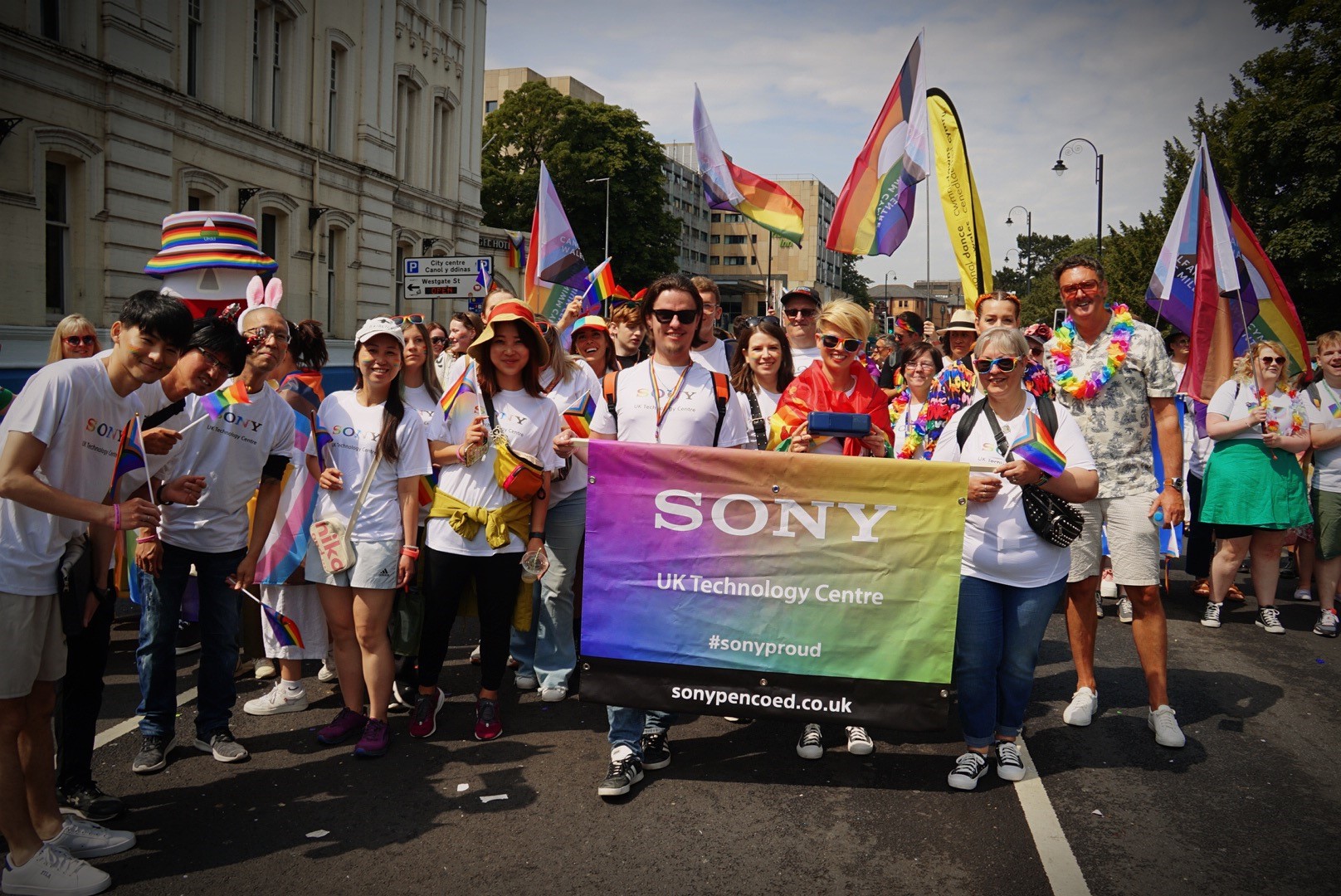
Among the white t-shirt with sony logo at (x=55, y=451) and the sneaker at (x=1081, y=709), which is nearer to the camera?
the white t-shirt with sony logo at (x=55, y=451)

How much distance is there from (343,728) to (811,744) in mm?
2245

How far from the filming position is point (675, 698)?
4.25 m

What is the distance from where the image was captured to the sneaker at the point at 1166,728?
Answer: 16.1ft

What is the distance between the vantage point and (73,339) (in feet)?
18.2

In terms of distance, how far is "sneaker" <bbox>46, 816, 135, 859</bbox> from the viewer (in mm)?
3582

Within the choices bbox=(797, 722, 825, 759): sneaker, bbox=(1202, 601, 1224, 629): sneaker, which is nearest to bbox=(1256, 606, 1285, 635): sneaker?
bbox=(1202, 601, 1224, 629): sneaker

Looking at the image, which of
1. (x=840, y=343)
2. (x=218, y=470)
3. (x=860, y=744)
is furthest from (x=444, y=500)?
(x=860, y=744)

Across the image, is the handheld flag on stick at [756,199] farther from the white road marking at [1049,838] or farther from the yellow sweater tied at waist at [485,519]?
the white road marking at [1049,838]

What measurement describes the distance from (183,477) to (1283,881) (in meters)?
4.48

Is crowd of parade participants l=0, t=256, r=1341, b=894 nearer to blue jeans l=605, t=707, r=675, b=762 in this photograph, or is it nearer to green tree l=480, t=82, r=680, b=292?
blue jeans l=605, t=707, r=675, b=762

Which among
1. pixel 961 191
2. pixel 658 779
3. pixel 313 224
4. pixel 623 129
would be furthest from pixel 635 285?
pixel 658 779

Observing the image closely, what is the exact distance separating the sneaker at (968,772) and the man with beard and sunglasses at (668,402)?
1.28 m

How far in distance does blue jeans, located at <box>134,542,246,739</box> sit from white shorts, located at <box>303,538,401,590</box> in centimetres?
37

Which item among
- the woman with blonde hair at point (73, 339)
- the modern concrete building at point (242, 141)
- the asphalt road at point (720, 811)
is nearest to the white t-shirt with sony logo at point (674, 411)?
the asphalt road at point (720, 811)
